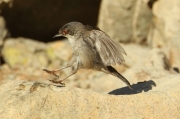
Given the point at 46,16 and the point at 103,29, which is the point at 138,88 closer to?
the point at 103,29

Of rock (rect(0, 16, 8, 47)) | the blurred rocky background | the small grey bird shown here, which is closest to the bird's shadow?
the blurred rocky background

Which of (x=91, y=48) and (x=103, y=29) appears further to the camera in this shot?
(x=103, y=29)

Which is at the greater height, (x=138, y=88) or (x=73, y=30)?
(x=73, y=30)

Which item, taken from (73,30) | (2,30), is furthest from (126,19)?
(73,30)

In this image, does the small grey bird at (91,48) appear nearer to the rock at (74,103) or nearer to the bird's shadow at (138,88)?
the bird's shadow at (138,88)

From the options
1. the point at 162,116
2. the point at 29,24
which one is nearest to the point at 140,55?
the point at 29,24

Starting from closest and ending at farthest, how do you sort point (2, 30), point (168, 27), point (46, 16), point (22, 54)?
point (168, 27) → point (2, 30) → point (22, 54) → point (46, 16)

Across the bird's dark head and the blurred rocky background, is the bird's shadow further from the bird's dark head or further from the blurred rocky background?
the bird's dark head

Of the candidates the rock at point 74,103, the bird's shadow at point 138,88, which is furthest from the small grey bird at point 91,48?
the rock at point 74,103
